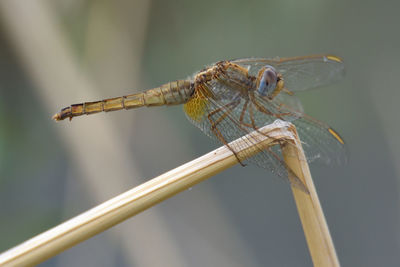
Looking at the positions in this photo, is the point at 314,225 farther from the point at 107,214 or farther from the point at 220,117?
the point at 220,117

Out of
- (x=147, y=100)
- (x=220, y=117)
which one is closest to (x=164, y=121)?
(x=147, y=100)

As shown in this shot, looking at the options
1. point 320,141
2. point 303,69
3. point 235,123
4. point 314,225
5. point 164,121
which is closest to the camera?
point 314,225

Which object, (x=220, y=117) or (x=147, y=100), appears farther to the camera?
(x=147, y=100)

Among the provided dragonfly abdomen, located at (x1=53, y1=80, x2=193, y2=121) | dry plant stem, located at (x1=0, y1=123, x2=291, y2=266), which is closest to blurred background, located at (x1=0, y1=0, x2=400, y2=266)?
dragonfly abdomen, located at (x1=53, y1=80, x2=193, y2=121)

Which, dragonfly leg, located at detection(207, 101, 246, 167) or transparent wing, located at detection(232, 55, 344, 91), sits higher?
transparent wing, located at detection(232, 55, 344, 91)

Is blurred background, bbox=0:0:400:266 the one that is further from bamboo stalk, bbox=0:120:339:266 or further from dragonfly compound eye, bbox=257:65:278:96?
bamboo stalk, bbox=0:120:339:266

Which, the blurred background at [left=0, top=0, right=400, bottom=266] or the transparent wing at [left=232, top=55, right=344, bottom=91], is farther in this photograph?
the blurred background at [left=0, top=0, right=400, bottom=266]

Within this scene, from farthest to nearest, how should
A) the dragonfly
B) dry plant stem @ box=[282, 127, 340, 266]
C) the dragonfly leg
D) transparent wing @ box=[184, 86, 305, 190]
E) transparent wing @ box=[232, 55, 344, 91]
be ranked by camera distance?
transparent wing @ box=[232, 55, 344, 91]
the dragonfly leg
the dragonfly
transparent wing @ box=[184, 86, 305, 190]
dry plant stem @ box=[282, 127, 340, 266]
